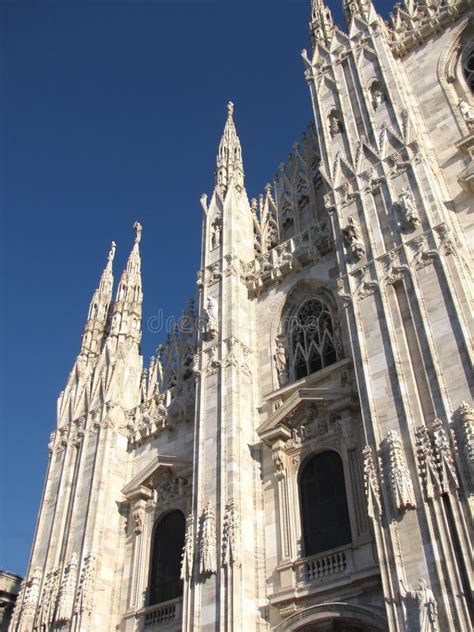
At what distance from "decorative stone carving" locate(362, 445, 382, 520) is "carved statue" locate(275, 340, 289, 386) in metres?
5.40

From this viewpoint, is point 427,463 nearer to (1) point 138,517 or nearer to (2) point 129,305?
(1) point 138,517

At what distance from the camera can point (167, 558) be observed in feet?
61.9

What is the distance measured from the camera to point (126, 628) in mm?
18234

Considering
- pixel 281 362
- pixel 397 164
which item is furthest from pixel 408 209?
pixel 281 362

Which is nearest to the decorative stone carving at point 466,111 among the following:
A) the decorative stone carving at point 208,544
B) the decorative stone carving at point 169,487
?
the decorative stone carving at point 208,544

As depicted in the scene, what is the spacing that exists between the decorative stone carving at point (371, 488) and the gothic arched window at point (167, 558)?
6.77 metres

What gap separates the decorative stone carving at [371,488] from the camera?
13.1 metres

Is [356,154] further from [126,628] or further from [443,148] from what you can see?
[126,628]

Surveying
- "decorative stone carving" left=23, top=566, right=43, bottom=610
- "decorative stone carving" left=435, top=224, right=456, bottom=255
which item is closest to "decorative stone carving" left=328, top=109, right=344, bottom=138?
"decorative stone carving" left=435, top=224, right=456, bottom=255

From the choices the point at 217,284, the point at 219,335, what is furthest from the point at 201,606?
the point at 217,284

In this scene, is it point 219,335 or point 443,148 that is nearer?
point 443,148

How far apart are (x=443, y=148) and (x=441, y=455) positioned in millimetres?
9030

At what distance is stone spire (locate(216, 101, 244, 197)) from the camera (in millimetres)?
24484

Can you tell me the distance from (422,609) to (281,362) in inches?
345
